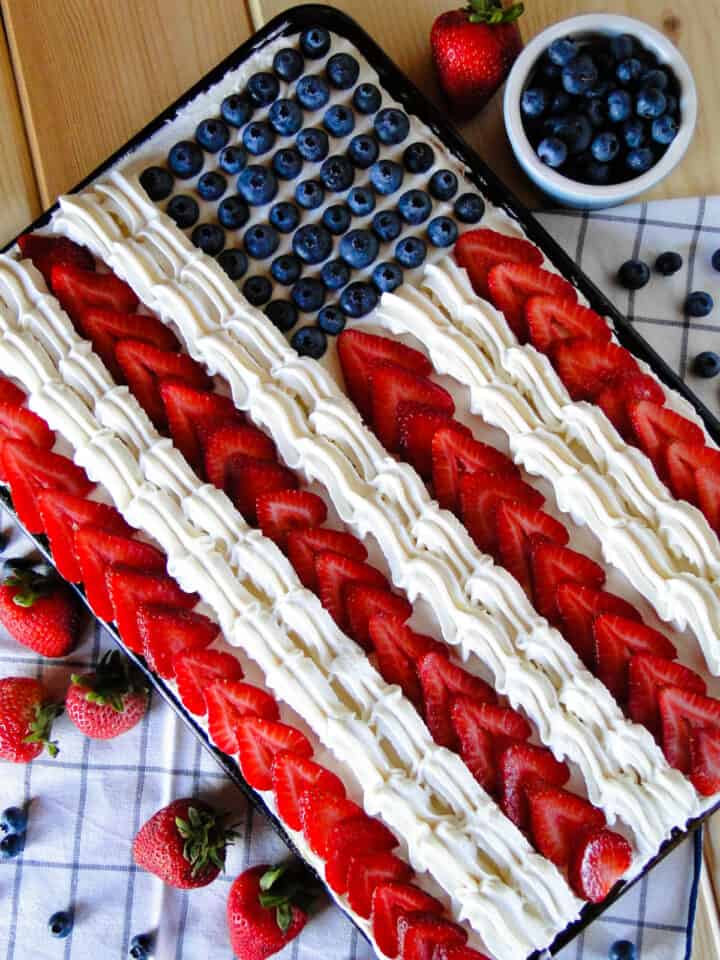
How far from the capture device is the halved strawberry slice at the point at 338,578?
1.32 metres

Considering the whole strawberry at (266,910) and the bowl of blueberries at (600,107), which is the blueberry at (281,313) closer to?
the bowl of blueberries at (600,107)

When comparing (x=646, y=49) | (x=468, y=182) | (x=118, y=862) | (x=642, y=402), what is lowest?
(x=118, y=862)

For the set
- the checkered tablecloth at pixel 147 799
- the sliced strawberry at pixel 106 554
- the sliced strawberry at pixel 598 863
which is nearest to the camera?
the sliced strawberry at pixel 598 863

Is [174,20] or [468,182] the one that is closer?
[468,182]

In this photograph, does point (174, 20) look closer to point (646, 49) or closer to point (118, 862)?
point (646, 49)

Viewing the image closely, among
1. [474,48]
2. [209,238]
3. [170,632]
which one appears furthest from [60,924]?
[474,48]

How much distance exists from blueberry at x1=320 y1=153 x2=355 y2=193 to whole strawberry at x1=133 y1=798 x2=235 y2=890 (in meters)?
0.87

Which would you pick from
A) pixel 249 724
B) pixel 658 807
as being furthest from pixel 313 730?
pixel 658 807

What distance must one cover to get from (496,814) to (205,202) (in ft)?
2.75

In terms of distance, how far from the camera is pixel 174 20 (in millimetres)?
1623

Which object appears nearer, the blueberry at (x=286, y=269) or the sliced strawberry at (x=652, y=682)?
the sliced strawberry at (x=652, y=682)

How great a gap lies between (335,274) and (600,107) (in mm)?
413

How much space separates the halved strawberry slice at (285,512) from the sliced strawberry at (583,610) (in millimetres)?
309

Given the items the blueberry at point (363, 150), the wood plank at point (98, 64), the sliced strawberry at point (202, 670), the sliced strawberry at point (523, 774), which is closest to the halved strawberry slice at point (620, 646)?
the sliced strawberry at point (523, 774)
